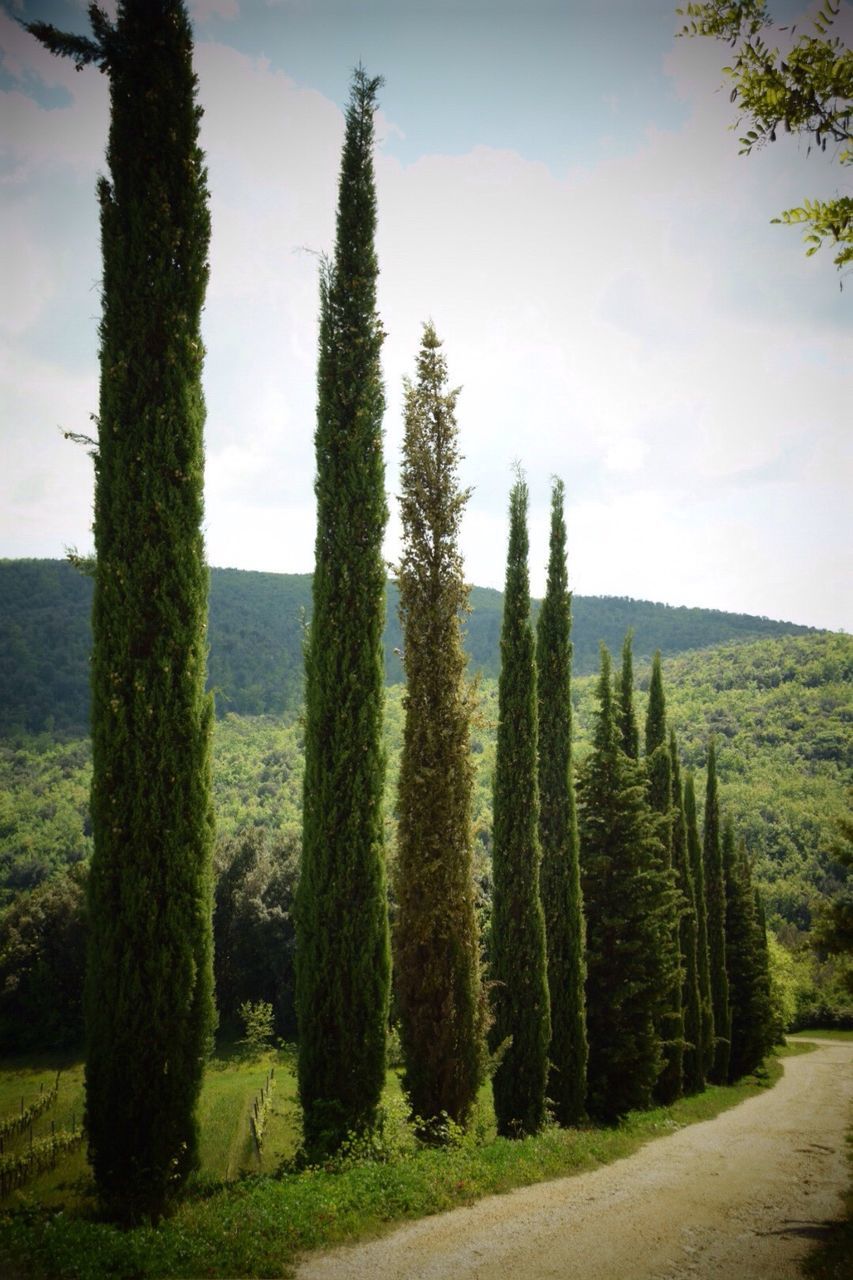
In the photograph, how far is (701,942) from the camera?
2697 centimetres

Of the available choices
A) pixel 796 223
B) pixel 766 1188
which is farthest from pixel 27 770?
pixel 796 223

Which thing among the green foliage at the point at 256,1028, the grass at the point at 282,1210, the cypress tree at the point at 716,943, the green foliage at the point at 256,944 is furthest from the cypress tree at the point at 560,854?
the green foliage at the point at 256,944

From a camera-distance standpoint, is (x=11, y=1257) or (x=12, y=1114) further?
(x=12, y=1114)

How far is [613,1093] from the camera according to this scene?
16.3 meters

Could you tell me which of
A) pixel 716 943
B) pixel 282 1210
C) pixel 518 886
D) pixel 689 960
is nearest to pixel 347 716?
pixel 282 1210

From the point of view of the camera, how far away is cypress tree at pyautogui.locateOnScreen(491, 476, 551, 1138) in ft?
41.4

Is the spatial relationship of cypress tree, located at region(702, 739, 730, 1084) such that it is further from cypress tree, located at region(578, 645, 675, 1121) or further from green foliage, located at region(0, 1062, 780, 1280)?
green foliage, located at region(0, 1062, 780, 1280)

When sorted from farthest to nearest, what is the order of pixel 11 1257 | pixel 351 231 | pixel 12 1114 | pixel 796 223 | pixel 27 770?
pixel 27 770
pixel 12 1114
pixel 351 231
pixel 11 1257
pixel 796 223

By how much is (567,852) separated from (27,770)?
3200 inches

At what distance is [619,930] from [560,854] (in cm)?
352

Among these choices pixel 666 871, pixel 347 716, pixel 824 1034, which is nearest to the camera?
pixel 347 716

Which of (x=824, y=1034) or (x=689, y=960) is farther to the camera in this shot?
(x=824, y=1034)

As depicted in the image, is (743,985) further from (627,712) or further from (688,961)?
(627,712)

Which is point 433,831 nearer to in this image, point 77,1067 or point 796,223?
point 796,223
